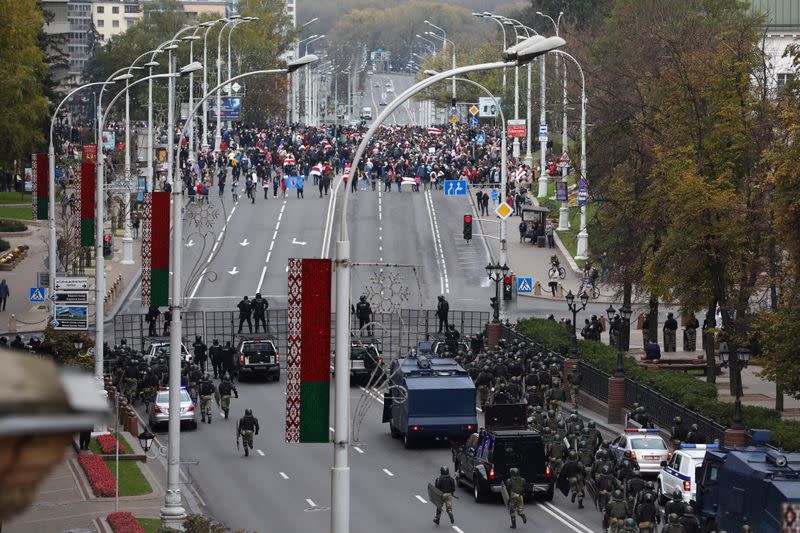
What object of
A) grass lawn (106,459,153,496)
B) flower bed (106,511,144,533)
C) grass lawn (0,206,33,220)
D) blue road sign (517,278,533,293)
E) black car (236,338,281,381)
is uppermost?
grass lawn (0,206,33,220)

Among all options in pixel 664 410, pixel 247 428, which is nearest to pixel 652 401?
pixel 664 410

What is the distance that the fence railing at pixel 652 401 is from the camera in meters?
36.3

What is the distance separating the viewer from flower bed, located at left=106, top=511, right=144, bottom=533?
26969mm

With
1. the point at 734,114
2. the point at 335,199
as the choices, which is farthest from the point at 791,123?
the point at 335,199

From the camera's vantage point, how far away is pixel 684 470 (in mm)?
30328

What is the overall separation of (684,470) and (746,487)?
4.86m

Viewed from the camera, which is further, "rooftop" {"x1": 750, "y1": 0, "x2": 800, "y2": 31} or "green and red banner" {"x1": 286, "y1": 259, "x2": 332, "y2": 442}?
"rooftop" {"x1": 750, "y1": 0, "x2": 800, "y2": 31}

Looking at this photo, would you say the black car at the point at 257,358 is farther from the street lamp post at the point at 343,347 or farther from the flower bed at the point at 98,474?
the street lamp post at the point at 343,347

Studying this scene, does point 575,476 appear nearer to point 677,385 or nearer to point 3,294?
point 677,385

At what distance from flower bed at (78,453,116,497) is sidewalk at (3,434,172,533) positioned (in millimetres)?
169

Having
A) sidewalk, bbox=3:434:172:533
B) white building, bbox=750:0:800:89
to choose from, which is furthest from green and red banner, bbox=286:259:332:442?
white building, bbox=750:0:800:89

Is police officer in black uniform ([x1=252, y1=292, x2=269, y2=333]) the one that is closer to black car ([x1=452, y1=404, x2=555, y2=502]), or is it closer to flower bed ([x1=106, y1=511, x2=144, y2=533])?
black car ([x1=452, y1=404, x2=555, y2=502])

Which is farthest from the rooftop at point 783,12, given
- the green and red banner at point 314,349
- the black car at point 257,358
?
the green and red banner at point 314,349

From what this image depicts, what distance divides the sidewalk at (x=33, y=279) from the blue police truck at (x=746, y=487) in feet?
114
